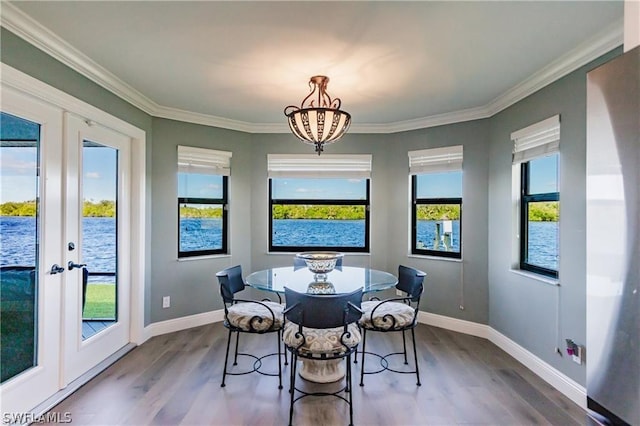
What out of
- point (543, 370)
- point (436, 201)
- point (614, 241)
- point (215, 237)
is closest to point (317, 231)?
point (215, 237)

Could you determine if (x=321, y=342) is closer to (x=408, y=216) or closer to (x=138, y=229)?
(x=138, y=229)

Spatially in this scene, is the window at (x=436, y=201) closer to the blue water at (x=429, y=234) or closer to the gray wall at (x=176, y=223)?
the blue water at (x=429, y=234)

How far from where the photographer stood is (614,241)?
943 millimetres

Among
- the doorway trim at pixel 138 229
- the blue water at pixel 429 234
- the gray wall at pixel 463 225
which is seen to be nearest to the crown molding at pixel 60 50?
the doorway trim at pixel 138 229

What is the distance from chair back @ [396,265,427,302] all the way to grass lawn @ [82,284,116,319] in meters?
2.64

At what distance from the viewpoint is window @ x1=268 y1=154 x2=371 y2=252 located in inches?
178

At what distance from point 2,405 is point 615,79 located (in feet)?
10.5

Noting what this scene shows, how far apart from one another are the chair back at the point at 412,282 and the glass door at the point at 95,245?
2.62 metres

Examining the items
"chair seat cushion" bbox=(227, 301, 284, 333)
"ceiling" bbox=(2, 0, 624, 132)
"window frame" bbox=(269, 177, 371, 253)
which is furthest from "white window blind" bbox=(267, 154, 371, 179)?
"chair seat cushion" bbox=(227, 301, 284, 333)

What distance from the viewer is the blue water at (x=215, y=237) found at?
84.7 inches

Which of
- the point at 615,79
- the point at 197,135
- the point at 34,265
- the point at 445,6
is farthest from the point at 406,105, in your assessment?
the point at 34,265

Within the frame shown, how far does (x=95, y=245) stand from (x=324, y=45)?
2448mm

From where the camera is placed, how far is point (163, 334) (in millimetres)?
3736

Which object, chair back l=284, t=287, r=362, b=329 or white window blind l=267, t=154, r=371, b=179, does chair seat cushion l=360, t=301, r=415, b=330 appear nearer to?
chair back l=284, t=287, r=362, b=329
